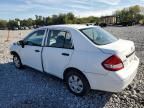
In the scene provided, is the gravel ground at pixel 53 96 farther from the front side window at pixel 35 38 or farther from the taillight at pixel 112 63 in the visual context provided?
the front side window at pixel 35 38

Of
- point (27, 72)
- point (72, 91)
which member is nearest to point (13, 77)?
point (27, 72)

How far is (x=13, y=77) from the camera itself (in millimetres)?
6516

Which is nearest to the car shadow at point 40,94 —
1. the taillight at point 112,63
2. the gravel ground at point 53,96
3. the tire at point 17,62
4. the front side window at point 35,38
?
the gravel ground at point 53,96

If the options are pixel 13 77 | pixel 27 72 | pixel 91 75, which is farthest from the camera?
pixel 27 72

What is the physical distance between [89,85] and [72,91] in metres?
0.65

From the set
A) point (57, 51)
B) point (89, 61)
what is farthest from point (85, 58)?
point (57, 51)

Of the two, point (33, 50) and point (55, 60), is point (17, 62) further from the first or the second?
point (55, 60)

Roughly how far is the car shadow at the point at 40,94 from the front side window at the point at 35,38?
1.10 m

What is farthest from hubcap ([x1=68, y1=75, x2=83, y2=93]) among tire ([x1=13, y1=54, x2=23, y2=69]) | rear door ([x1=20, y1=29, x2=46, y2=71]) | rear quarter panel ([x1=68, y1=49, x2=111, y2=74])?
tire ([x1=13, y1=54, x2=23, y2=69])

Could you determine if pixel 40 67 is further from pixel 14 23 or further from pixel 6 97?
pixel 14 23

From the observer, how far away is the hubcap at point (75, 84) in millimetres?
4793

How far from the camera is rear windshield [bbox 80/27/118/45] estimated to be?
474 cm

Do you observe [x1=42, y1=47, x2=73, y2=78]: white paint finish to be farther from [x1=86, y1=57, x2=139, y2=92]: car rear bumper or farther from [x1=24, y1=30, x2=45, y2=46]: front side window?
[x1=86, y1=57, x2=139, y2=92]: car rear bumper

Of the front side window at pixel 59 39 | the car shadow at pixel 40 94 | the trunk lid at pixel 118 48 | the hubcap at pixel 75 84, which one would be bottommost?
the car shadow at pixel 40 94
